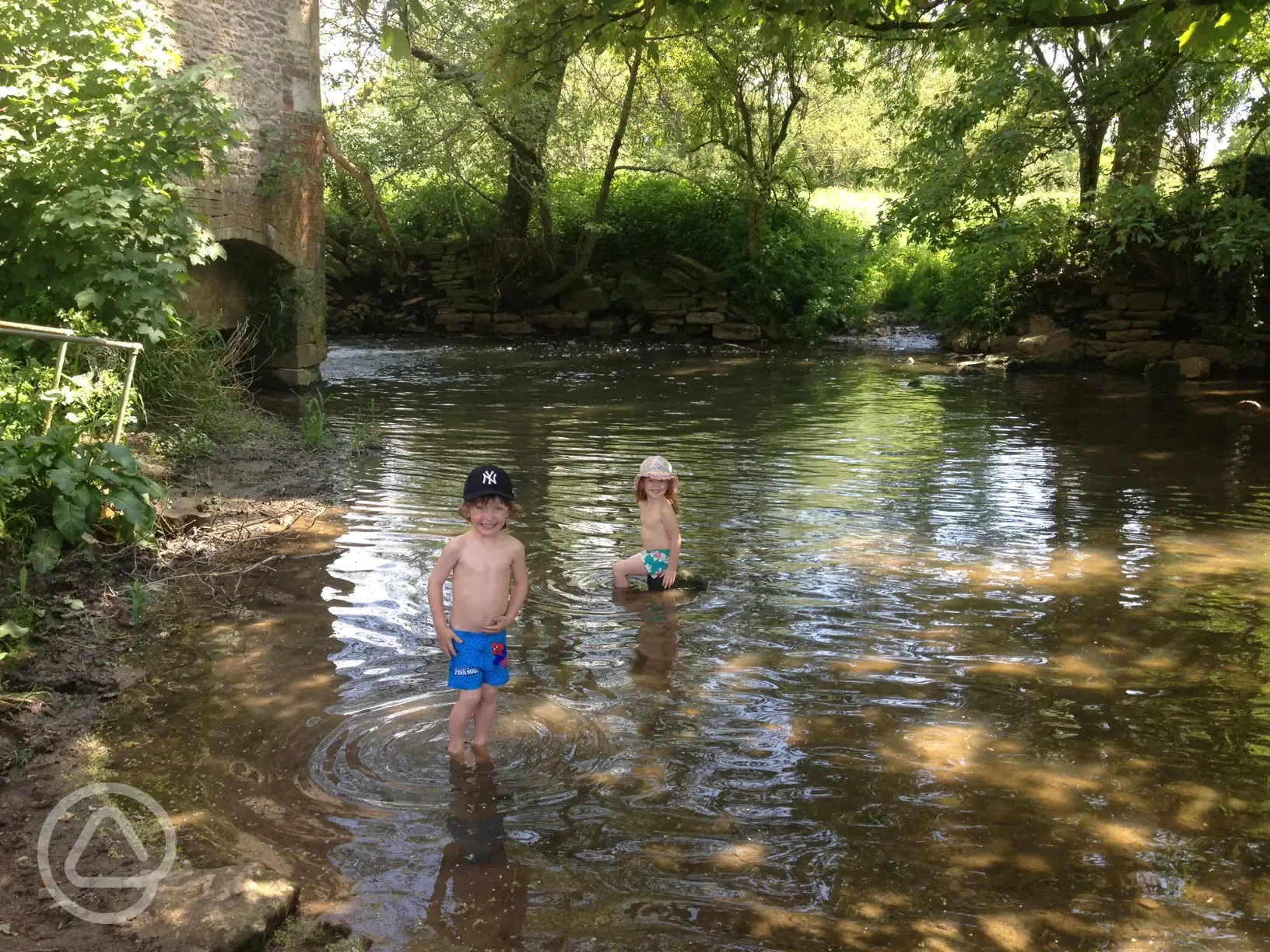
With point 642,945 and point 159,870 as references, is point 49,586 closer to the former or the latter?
point 159,870

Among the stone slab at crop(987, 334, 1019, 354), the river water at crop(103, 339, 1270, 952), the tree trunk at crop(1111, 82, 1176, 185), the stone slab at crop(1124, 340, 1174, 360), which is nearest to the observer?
the river water at crop(103, 339, 1270, 952)

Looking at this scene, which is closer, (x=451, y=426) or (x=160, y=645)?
(x=160, y=645)

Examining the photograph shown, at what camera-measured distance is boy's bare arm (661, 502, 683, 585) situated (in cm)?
704

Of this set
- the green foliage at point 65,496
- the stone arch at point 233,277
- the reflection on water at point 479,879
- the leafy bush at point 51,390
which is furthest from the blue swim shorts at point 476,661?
the stone arch at point 233,277

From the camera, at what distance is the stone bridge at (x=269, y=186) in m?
14.0

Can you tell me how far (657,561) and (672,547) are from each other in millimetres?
140

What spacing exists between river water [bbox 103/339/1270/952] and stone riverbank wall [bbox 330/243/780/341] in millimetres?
16678

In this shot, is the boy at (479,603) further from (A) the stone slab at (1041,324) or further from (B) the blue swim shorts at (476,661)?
(A) the stone slab at (1041,324)

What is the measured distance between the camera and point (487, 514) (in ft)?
15.6

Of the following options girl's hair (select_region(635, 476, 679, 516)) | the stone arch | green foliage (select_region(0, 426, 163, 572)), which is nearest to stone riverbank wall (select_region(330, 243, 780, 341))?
the stone arch

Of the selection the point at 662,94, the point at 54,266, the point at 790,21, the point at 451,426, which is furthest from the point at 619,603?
the point at 662,94

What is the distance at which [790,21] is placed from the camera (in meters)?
7.50

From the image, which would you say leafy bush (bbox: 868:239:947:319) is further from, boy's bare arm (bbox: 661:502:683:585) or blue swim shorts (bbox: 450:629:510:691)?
blue swim shorts (bbox: 450:629:510:691)

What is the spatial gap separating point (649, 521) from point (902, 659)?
1985mm
